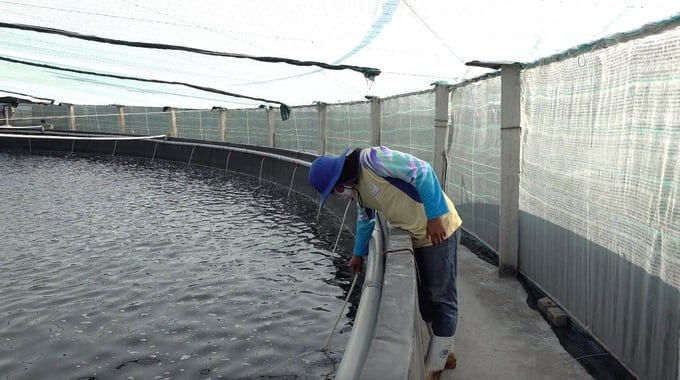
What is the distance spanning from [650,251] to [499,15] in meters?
1.91

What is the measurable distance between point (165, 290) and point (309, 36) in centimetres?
314

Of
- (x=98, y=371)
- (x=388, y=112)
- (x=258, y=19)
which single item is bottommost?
(x=98, y=371)

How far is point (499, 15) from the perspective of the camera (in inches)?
148

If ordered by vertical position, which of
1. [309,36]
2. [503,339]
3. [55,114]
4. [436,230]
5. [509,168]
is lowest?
[503,339]

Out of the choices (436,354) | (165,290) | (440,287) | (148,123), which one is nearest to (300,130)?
(165,290)

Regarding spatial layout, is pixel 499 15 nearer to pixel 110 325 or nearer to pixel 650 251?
pixel 650 251

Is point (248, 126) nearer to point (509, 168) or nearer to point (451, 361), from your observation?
point (509, 168)

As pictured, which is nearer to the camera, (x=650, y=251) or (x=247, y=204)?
(x=650, y=251)

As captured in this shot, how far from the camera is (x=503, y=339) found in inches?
174

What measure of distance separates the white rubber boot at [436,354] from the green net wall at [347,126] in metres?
8.49

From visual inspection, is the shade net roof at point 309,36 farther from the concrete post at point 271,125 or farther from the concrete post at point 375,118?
the concrete post at point 271,125

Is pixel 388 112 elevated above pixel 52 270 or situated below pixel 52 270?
above

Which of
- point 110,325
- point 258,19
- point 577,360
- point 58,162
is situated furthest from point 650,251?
point 58,162

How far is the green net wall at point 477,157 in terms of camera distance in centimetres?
646
